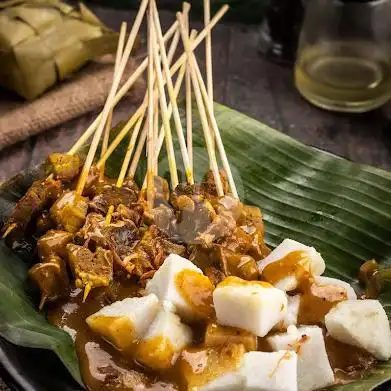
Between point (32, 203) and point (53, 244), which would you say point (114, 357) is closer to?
point (53, 244)

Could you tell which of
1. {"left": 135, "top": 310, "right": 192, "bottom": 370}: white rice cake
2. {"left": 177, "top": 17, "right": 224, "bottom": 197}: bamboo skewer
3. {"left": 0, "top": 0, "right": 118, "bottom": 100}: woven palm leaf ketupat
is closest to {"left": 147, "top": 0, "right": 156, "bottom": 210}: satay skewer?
{"left": 177, "top": 17, "right": 224, "bottom": 197}: bamboo skewer

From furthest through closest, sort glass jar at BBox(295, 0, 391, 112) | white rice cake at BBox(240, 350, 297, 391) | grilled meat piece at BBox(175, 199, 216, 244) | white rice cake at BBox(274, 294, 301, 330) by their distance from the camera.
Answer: glass jar at BBox(295, 0, 391, 112) → grilled meat piece at BBox(175, 199, 216, 244) → white rice cake at BBox(274, 294, 301, 330) → white rice cake at BBox(240, 350, 297, 391)

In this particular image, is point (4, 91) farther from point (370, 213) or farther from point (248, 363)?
point (248, 363)

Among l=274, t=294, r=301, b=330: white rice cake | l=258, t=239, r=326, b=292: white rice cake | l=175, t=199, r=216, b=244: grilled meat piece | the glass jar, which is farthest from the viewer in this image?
the glass jar

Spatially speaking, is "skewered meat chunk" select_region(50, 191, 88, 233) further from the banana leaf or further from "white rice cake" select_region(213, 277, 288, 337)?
"white rice cake" select_region(213, 277, 288, 337)

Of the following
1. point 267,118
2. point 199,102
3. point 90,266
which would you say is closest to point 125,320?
point 90,266

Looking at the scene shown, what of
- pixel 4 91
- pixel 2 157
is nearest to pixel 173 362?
pixel 2 157
